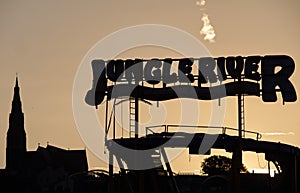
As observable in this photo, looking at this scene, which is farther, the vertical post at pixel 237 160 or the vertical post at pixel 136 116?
the vertical post at pixel 136 116

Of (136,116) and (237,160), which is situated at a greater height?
(136,116)

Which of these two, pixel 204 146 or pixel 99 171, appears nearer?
pixel 204 146

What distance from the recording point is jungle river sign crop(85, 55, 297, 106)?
61219 mm

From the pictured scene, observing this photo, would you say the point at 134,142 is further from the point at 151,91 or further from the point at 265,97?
the point at 265,97

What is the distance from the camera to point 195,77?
62.9m

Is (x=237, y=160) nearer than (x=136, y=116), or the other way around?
(x=237, y=160)

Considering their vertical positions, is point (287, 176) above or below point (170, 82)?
below

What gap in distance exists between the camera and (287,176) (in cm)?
6369

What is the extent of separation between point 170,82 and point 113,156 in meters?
5.38

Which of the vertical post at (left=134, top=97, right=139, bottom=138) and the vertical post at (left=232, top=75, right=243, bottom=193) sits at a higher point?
the vertical post at (left=134, top=97, right=139, bottom=138)

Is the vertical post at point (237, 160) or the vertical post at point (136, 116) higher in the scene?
the vertical post at point (136, 116)

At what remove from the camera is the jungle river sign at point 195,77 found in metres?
61.2

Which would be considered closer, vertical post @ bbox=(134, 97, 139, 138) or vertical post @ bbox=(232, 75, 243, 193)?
vertical post @ bbox=(232, 75, 243, 193)

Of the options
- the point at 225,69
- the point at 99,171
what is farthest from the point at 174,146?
the point at 99,171
